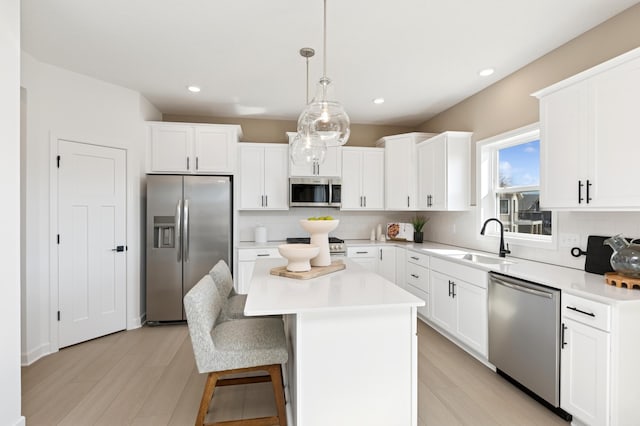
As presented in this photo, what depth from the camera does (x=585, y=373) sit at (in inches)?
74.4

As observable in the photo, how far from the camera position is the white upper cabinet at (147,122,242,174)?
4027 mm

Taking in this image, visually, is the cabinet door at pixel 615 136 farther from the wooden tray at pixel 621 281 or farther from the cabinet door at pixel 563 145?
the wooden tray at pixel 621 281

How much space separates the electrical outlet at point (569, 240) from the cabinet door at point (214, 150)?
11.9 ft

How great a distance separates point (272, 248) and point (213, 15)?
2718 millimetres

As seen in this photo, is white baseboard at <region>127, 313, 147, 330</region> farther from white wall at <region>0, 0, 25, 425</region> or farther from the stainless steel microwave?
the stainless steel microwave

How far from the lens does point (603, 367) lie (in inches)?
70.4

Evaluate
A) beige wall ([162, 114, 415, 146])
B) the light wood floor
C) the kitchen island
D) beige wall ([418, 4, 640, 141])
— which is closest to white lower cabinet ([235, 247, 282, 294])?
the light wood floor

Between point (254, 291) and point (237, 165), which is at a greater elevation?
point (237, 165)

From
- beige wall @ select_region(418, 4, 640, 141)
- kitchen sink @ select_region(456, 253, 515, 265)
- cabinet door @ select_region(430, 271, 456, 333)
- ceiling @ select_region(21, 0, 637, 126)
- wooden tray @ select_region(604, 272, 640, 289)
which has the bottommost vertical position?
cabinet door @ select_region(430, 271, 456, 333)

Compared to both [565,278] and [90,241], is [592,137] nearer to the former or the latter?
[565,278]

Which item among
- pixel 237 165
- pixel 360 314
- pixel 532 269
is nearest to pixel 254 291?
pixel 360 314

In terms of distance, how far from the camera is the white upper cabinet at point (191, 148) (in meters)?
4.03

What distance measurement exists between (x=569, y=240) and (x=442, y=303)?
1.31m

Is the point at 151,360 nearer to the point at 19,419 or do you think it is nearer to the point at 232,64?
the point at 19,419
